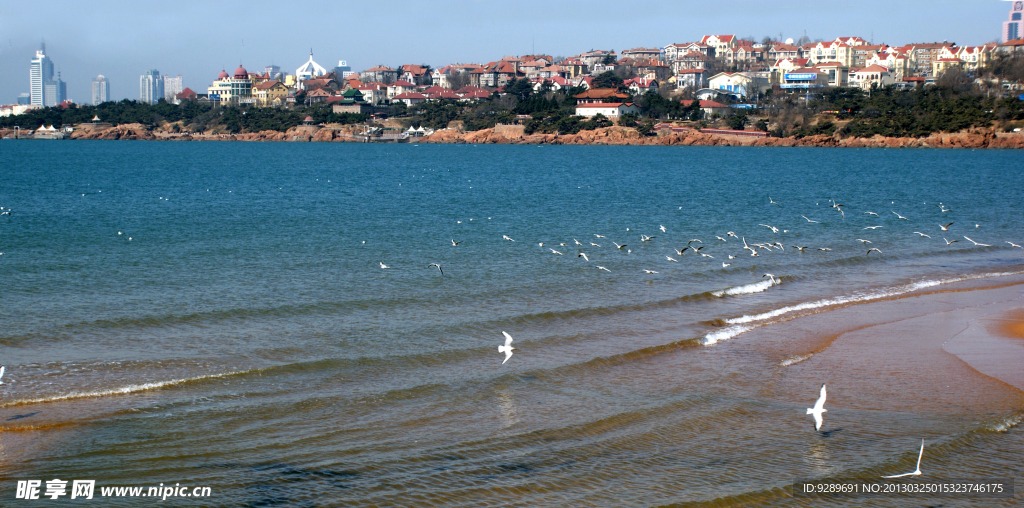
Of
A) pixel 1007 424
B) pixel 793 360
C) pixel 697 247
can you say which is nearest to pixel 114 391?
pixel 793 360

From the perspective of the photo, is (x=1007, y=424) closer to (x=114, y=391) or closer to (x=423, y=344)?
(x=423, y=344)

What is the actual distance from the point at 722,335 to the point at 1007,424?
4769mm

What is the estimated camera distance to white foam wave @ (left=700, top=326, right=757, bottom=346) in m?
13.0

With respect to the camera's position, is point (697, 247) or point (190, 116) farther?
point (190, 116)

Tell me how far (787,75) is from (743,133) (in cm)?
2515

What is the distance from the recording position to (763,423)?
367 inches

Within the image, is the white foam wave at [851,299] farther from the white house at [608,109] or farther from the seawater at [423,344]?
the white house at [608,109]

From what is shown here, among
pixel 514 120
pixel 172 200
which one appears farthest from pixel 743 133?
pixel 172 200

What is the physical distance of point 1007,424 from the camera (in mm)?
9117

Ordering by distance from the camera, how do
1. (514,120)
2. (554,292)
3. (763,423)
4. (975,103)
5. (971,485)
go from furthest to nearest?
1. (514,120)
2. (975,103)
3. (554,292)
4. (763,423)
5. (971,485)

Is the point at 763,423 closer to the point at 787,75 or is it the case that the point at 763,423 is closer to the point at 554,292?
the point at 554,292

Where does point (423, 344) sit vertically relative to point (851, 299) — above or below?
below

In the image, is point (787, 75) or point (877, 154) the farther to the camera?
point (787, 75)

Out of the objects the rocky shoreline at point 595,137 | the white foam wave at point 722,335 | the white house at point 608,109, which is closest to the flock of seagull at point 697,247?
the white foam wave at point 722,335
